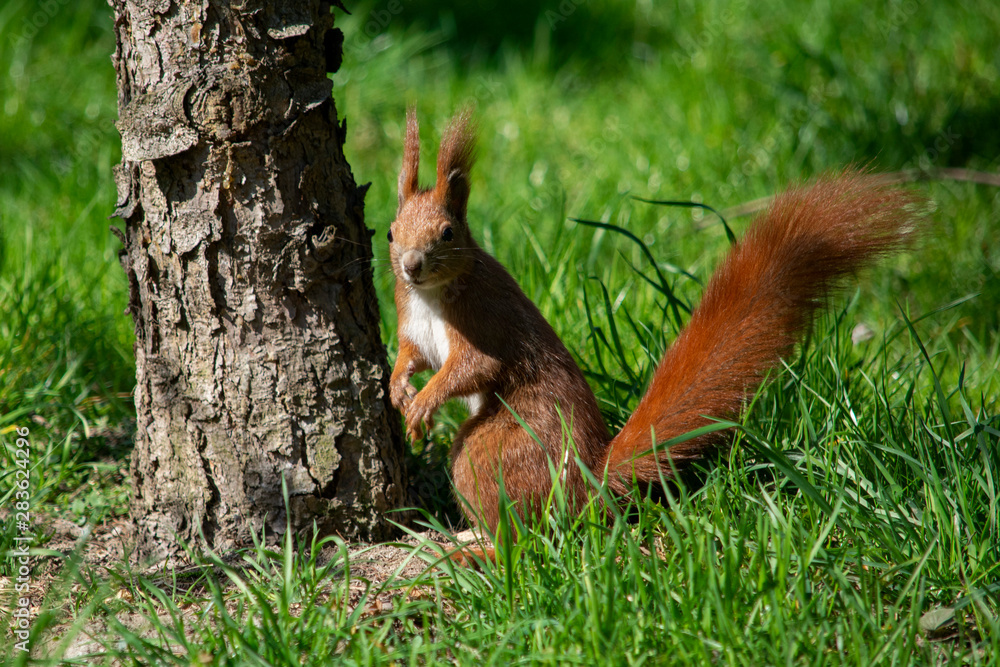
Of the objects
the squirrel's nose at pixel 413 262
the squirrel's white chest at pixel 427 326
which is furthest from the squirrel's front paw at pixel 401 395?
the squirrel's nose at pixel 413 262

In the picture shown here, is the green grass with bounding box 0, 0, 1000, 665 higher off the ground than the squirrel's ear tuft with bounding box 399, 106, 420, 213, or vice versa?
the squirrel's ear tuft with bounding box 399, 106, 420, 213

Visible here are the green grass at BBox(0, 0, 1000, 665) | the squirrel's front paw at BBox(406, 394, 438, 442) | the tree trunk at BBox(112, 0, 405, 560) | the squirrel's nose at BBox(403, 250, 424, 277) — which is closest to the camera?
the green grass at BBox(0, 0, 1000, 665)

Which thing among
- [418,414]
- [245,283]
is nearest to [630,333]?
[418,414]

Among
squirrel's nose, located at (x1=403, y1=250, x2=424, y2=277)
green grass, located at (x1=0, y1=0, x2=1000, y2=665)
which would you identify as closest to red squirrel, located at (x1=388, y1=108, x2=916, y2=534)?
squirrel's nose, located at (x1=403, y1=250, x2=424, y2=277)

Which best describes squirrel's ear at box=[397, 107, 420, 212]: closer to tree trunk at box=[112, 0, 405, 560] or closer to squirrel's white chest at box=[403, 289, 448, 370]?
tree trunk at box=[112, 0, 405, 560]

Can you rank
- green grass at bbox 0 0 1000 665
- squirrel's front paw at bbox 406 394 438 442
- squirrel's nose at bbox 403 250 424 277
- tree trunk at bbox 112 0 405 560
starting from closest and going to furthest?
1. green grass at bbox 0 0 1000 665
2. tree trunk at bbox 112 0 405 560
3. squirrel's nose at bbox 403 250 424 277
4. squirrel's front paw at bbox 406 394 438 442

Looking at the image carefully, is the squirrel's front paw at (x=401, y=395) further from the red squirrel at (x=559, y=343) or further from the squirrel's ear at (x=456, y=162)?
the squirrel's ear at (x=456, y=162)

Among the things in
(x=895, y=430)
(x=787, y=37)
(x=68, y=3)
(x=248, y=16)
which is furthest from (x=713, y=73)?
(x=68, y=3)

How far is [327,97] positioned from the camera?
182 cm

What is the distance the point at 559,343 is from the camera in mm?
2041

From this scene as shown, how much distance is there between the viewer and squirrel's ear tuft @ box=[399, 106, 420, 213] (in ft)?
6.16

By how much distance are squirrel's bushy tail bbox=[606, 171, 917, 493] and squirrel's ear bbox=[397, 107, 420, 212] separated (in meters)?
0.70

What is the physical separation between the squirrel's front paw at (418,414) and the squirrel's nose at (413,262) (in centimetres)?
29

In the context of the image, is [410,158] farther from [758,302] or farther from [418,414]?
[758,302]
